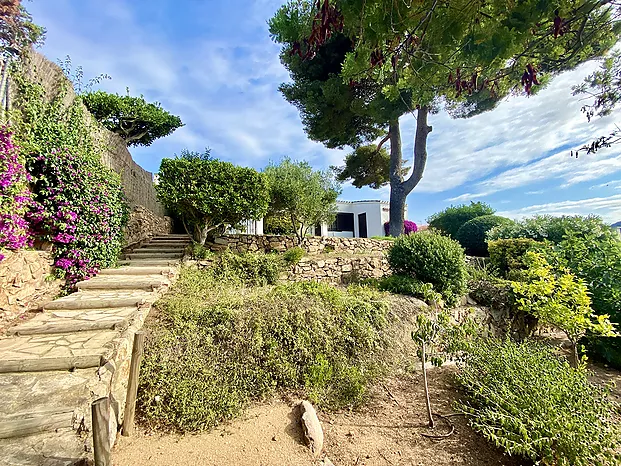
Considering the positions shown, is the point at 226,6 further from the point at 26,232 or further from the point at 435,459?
the point at 435,459

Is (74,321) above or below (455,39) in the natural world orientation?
below

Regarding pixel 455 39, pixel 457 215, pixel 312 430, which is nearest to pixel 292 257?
pixel 312 430

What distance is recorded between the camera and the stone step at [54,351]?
2494mm

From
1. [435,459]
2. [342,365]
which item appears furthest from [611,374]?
[342,365]

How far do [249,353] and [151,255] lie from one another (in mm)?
4715

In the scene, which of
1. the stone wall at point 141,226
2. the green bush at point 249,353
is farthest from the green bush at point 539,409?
the stone wall at point 141,226

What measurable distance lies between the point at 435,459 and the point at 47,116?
23.6 feet

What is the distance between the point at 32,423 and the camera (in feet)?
6.27

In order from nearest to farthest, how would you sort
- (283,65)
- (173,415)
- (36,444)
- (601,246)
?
1. (36,444)
2. (173,415)
3. (601,246)
4. (283,65)

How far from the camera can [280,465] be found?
7.40ft

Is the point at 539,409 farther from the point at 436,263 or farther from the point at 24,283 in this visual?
the point at 24,283

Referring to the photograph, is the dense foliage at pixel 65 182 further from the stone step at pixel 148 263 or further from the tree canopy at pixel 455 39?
the tree canopy at pixel 455 39

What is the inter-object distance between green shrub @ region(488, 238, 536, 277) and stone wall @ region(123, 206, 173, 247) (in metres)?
10.5

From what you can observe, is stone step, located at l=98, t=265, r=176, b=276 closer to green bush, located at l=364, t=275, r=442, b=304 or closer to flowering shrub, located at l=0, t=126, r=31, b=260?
flowering shrub, located at l=0, t=126, r=31, b=260
